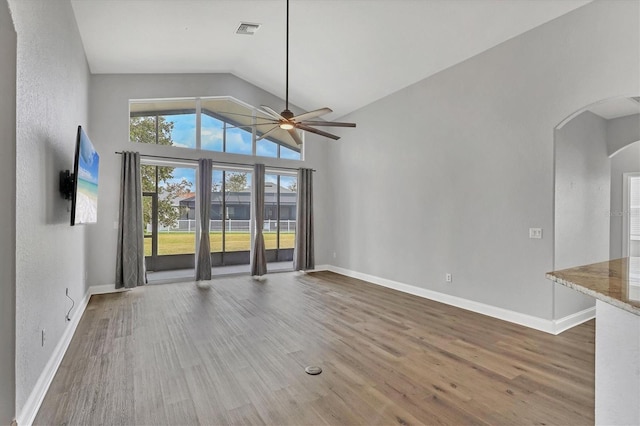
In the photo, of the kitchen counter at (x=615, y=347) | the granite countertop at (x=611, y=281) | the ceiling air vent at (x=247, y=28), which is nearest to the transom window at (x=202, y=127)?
the ceiling air vent at (x=247, y=28)

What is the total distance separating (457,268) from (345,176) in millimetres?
3226

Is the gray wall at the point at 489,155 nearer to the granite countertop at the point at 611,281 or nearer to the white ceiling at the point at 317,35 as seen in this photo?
the white ceiling at the point at 317,35

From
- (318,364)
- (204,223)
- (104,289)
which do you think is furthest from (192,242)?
(318,364)

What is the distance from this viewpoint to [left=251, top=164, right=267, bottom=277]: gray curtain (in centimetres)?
655

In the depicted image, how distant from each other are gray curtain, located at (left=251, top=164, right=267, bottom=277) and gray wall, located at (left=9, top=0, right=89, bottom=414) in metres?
3.32

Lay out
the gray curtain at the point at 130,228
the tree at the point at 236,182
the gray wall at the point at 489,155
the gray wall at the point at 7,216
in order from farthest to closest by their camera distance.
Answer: the tree at the point at 236,182, the gray curtain at the point at 130,228, the gray wall at the point at 489,155, the gray wall at the point at 7,216

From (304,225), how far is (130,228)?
337 cm

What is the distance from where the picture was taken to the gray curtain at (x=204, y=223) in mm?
6055

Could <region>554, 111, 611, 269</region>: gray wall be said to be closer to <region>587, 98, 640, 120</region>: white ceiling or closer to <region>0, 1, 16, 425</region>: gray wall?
<region>587, 98, 640, 120</region>: white ceiling

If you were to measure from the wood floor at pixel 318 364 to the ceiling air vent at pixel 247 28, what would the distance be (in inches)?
160

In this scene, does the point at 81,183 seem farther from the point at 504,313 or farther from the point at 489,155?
the point at 504,313

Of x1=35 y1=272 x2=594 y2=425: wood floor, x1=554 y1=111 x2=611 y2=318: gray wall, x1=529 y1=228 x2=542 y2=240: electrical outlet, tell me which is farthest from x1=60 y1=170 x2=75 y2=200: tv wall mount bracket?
x1=554 y1=111 x2=611 y2=318: gray wall

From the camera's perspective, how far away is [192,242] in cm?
634

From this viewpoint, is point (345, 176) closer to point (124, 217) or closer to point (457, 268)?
point (457, 268)
